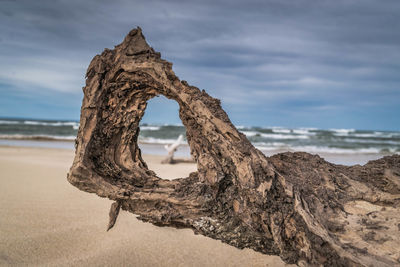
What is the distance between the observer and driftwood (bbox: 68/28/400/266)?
7.30 ft

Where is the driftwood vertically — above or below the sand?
above

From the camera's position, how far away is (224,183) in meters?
2.43

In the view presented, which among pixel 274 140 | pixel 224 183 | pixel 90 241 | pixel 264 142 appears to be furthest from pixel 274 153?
pixel 224 183

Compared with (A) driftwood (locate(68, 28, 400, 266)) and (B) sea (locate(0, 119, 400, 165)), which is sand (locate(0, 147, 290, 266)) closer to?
(A) driftwood (locate(68, 28, 400, 266))

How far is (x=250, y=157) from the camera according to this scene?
2.39m

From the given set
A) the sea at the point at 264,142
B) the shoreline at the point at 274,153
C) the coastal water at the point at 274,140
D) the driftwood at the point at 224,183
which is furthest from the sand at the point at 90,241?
the coastal water at the point at 274,140

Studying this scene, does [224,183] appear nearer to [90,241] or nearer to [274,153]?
[90,241]

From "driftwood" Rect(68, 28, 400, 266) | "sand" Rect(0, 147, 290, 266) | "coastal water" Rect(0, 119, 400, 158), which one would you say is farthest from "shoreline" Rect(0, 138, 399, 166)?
"driftwood" Rect(68, 28, 400, 266)

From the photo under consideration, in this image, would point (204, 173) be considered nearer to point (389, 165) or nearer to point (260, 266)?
point (260, 266)

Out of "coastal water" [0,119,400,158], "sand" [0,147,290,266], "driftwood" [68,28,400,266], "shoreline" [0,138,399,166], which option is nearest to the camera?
"driftwood" [68,28,400,266]

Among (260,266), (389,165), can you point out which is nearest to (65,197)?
(260,266)

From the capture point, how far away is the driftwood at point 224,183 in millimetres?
2225

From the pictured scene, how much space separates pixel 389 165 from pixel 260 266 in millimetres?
1608

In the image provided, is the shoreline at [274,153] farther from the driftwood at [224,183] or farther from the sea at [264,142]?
the driftwood at [224,183]
